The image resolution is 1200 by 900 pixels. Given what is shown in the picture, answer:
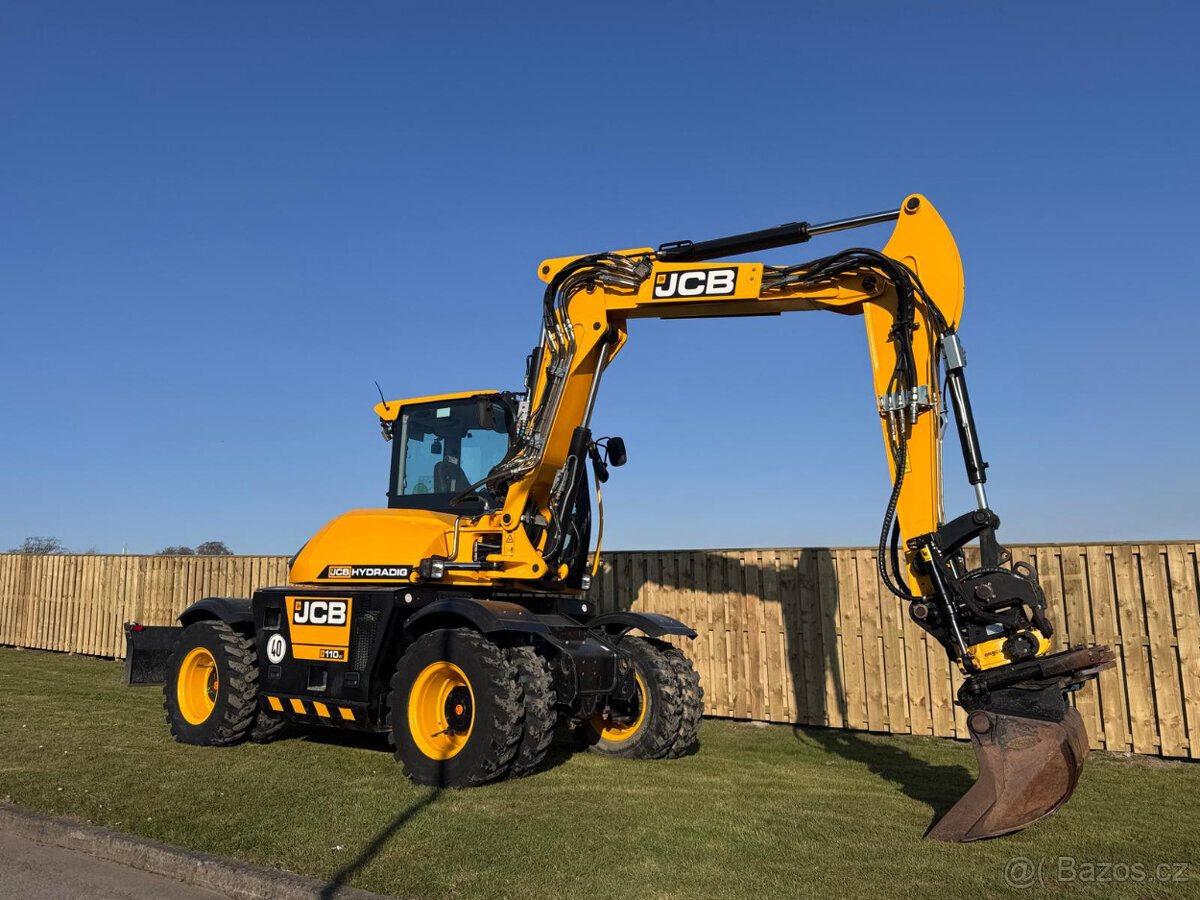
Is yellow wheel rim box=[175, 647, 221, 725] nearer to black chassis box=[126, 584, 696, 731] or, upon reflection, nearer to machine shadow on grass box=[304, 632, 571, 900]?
black chassis box=[126, 584, 696, 731]

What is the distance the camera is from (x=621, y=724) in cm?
888

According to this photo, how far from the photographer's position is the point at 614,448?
8.91 metres

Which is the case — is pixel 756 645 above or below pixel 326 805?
above

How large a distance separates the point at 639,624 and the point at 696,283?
3280mm

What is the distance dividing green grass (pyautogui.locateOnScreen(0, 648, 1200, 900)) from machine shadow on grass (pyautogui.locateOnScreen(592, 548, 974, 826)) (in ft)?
2.74

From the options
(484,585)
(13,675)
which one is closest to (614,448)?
(484,585)

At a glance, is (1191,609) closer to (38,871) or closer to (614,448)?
(614,448)

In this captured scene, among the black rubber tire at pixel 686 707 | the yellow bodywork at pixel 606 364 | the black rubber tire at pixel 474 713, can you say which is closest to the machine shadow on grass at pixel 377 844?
the black rubber tire at pixel 474 713

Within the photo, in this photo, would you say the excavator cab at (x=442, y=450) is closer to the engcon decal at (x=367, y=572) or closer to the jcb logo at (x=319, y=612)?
the engcon decal at (x=367, y=572)

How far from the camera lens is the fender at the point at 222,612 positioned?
9.45 meters

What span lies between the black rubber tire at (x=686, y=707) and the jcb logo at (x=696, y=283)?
11.2ft

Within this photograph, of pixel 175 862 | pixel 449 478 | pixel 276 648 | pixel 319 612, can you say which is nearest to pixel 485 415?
pixel 449 478

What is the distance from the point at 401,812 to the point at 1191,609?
723cm

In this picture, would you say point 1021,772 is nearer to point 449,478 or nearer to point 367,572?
point 367,572
